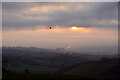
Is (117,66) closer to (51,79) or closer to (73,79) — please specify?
(73,79)

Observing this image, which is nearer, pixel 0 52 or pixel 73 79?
pixel 73 79

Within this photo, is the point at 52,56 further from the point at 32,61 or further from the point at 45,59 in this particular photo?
the point at 32,61

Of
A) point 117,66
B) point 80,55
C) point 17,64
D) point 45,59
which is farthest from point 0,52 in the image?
point 117,66

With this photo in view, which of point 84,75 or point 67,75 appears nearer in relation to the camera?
point 67,75

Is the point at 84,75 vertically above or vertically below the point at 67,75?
below

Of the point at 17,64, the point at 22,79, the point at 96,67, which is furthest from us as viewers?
the point at 17,64

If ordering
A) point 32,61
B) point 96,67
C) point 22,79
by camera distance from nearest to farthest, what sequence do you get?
point 22,79, point 96,67, point 32,61

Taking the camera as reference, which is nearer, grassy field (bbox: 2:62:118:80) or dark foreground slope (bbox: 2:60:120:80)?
grassy field (bbox: 2:62:118:80)

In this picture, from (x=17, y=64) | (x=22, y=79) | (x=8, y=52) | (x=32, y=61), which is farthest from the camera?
(x=32, y=61)

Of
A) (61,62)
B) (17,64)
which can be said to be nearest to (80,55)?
(61,62)

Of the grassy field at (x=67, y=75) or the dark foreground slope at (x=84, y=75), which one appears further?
the dark foreground slope at (x=84, y=75)
